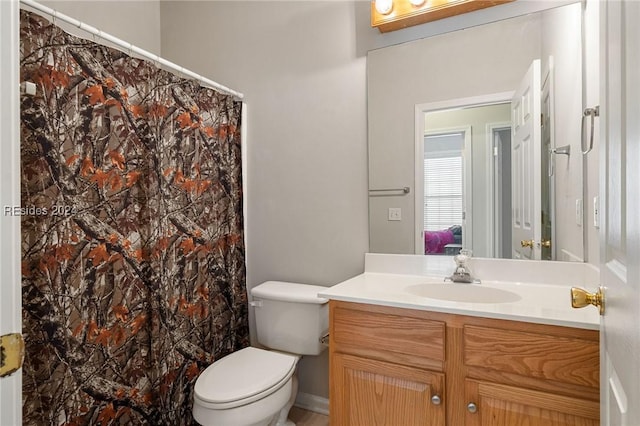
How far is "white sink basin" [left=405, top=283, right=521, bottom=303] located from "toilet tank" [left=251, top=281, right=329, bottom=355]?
478mm

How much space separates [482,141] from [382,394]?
116 cm

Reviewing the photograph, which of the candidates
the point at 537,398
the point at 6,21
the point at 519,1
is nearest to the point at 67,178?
the point at 6,21

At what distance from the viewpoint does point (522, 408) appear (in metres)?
1.18

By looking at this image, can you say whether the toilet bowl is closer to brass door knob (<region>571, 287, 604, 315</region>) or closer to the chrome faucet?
the chrome faucet

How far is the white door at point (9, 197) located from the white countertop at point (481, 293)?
0.99m

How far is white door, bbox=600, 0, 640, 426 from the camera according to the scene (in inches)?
21.6

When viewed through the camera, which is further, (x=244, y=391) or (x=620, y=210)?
(x=244, y=391)

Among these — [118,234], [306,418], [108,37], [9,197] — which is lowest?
[306,418]

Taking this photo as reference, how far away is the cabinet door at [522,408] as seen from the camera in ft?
3.65

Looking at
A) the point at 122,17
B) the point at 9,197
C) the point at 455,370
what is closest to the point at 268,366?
the point at 455,370

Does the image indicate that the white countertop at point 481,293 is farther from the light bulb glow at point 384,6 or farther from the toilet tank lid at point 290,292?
the light bulb glow at point 384,6

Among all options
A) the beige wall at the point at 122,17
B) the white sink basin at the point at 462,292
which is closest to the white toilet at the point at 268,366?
the white sink basin at the point at 462,292

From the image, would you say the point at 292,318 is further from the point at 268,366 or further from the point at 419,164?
the point at 419,164

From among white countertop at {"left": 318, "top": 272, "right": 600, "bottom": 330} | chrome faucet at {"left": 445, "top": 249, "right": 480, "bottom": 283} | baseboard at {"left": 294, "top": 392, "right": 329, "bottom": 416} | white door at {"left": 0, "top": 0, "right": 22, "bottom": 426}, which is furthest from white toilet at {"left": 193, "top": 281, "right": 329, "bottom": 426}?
white door at {"left": 0, "top": 0, "right": 22, "bottom": 426}
